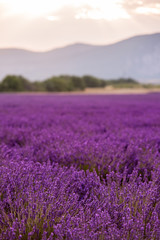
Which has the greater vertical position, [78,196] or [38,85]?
[38,85]

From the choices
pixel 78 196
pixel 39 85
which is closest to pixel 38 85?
pixel 39 85

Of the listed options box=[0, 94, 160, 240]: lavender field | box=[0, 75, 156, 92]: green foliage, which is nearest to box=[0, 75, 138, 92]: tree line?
box=[0, 75, 156, 92]: green foliage

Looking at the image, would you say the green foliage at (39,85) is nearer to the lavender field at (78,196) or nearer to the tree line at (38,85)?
the tree line at (38,85)

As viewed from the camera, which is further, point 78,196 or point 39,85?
point 39,85

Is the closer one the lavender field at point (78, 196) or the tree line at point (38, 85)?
the lavender field at point (78, 196)

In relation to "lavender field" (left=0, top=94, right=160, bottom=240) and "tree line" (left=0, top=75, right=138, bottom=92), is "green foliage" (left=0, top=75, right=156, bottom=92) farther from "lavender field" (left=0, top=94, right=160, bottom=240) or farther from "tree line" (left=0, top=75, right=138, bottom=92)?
"lavender field" (left=0, top=94, right=160, bottom=240)

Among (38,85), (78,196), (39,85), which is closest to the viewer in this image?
(78,196)

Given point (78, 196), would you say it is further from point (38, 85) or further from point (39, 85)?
point (39, 85)

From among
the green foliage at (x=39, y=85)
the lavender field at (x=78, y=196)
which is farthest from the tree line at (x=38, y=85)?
the lavender field at (x=78, y=196)

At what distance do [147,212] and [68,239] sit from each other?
464 millimetres

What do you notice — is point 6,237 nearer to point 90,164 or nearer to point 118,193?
point 118,193

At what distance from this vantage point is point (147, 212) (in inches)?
57.0

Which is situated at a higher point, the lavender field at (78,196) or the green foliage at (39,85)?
the green foliage at (39,85)

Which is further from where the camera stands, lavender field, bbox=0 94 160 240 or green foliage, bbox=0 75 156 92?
green foliage, bbox=0 75 156 92
